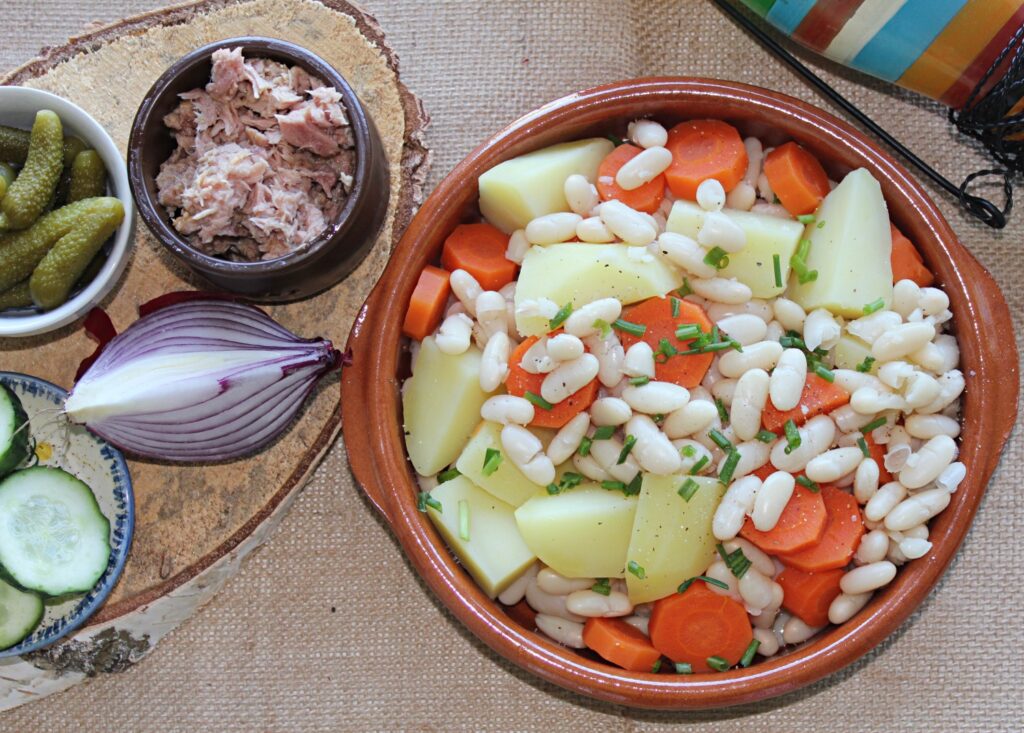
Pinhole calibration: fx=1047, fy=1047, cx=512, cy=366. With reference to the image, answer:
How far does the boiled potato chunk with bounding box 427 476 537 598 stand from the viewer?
5.75ft

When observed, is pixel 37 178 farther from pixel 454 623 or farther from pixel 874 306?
pixel 874 306

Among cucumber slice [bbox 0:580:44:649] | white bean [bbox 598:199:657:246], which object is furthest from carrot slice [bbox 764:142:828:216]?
cucumber slice [bbox 0:580:44:649]

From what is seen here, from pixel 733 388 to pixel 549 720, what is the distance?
0.80 m

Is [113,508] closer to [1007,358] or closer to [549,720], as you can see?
[549,720]

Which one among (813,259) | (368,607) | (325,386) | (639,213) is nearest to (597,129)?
(639,213)

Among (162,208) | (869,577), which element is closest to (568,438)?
(869,577)

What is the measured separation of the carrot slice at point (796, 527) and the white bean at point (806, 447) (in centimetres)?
5

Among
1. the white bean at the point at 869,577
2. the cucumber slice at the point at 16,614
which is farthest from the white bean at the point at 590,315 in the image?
the cucumber slice at the point at 16,614

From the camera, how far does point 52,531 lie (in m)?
1.92

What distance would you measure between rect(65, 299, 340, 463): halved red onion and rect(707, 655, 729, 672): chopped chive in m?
0.84

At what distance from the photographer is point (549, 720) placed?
2.06m

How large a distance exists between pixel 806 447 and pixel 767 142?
0.57 meters

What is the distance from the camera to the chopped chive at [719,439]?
5.53 ft

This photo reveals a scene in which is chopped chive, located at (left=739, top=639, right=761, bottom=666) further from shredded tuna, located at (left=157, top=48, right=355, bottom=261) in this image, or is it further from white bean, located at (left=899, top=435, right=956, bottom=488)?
shredded tuna, located at (left=157, top=48, right=355, bottom=261)
